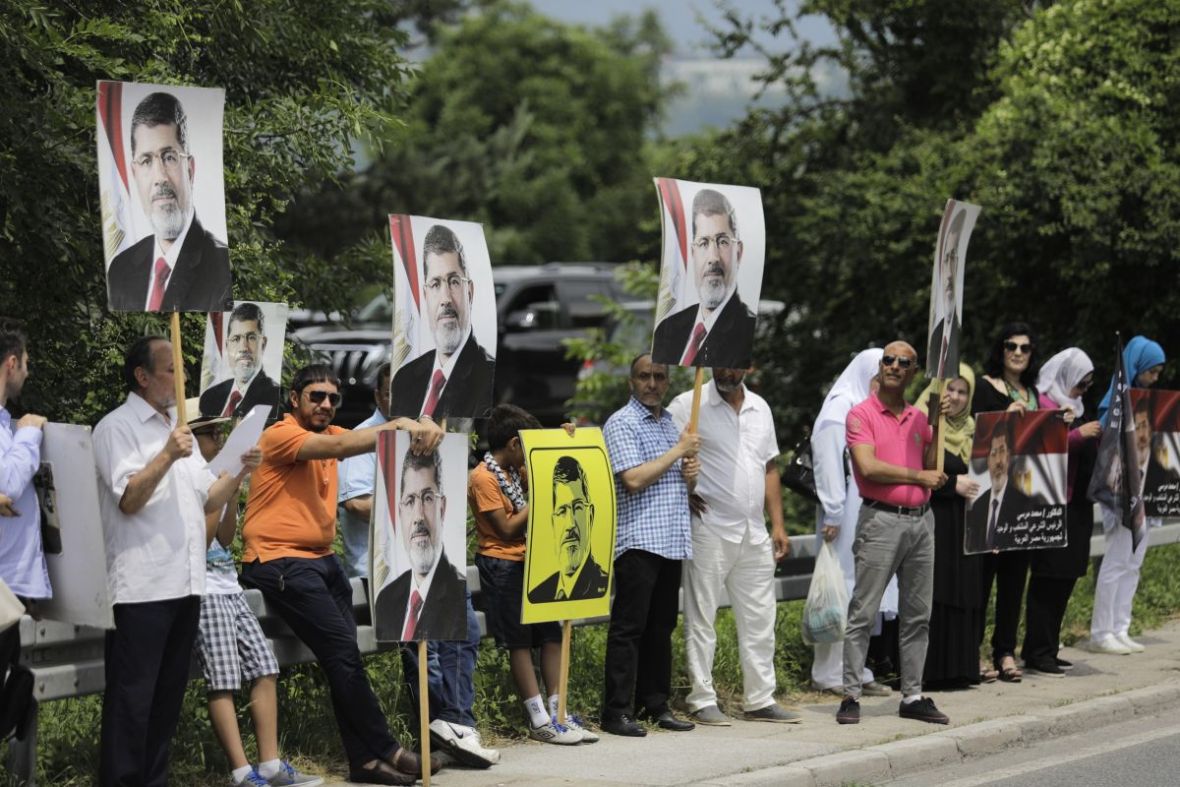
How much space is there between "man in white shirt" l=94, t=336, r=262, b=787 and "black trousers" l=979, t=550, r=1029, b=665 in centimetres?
562

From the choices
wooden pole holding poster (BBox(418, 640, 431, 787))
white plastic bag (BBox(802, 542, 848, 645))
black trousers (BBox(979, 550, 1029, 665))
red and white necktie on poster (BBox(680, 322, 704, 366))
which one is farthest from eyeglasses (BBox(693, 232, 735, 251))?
black trousers (BBox(979, 550, 1029, 665))

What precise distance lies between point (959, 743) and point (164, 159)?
4.79 meters

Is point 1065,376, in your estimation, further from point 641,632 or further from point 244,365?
point 244,365

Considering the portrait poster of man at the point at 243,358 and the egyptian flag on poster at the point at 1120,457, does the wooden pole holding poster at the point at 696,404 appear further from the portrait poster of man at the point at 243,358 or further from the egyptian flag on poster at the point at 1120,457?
the egyptian flag on poster at the point at 1120,457

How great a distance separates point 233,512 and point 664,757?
94.7 inches

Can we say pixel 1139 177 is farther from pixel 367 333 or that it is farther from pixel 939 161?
pixel 367 333

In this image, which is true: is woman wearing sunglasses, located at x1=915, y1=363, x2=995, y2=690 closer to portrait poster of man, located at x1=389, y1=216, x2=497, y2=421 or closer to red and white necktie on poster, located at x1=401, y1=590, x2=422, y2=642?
portrait poster of man, located at x1=389, y1=216, x2=497, y2=421

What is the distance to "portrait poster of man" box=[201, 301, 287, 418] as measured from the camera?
28.4 ft

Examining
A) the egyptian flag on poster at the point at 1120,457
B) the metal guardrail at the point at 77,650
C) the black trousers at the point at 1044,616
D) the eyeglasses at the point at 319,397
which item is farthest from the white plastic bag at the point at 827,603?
the eyeglasses at the point at 319,397

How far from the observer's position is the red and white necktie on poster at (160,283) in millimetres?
7211

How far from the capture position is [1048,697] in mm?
10539

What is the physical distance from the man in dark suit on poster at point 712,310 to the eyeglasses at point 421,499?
1700 millimetres

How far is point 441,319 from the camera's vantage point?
8039mm

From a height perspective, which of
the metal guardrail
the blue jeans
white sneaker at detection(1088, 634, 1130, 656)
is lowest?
white sneaker at detection(1088, 634, 1130, 656)
